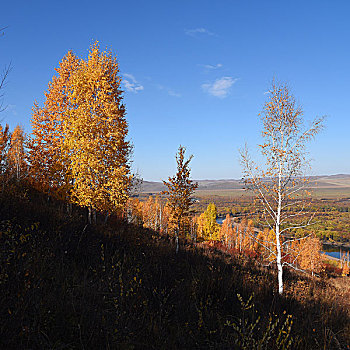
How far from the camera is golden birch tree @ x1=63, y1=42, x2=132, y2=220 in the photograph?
8875 millimetres

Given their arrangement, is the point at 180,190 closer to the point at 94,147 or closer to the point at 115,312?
the point at 94,147

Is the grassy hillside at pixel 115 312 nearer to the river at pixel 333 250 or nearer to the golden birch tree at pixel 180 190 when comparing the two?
the golden birch tree at pixel 180 190

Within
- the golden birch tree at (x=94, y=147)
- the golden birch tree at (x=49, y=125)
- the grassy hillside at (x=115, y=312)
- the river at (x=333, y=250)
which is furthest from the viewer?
the river at (x=333, y=250)

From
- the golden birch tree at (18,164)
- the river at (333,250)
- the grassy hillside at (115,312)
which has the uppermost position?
the golden birch tree at (18,164)

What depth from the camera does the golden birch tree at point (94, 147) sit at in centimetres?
888

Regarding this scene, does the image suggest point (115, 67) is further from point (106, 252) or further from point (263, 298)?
point (263, 298)

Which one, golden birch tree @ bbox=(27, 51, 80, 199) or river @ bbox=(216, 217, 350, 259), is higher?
A: golden birch tree @ bbox=(27, 51, 80, 199)

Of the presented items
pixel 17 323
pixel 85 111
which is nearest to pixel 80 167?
pixel 85 111

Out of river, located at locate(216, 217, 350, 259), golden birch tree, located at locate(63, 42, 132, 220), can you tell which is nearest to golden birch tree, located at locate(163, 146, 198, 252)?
golden birch tree, located at locate(63, 42, 132, 220)

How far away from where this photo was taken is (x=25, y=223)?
587cm

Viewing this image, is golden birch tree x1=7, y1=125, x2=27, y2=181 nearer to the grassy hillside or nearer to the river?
the grassy hillside

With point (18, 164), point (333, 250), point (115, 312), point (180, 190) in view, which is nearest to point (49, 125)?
point (18, 164)

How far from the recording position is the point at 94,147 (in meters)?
9.12

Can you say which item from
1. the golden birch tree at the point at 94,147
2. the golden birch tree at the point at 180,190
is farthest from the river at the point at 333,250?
the golden birch tree at the point at 94,147
